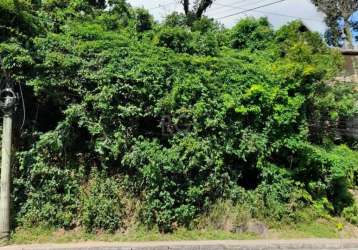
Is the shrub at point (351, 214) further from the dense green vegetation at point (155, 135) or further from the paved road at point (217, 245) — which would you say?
the paved road at point (217, 245)

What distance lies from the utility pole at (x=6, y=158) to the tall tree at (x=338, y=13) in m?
30.9

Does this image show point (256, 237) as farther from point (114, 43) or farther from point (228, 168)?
point (114, 43)

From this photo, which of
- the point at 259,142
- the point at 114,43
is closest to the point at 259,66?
the point at 259,142

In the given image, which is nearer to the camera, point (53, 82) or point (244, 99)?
point (53, 82)

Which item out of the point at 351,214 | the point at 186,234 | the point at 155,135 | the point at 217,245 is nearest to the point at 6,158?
the point at 155,135

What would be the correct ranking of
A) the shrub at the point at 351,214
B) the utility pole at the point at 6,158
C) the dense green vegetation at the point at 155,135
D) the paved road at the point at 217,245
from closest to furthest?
the paved road at the point at 217,245 → the utility pole at the point at 6,158 → the dense green vegetation at the point at 155,135 → the shrub at the point at 351,214

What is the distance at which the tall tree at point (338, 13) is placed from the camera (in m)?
33.4

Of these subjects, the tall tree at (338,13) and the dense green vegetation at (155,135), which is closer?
the dense green vegetation at (155,135)

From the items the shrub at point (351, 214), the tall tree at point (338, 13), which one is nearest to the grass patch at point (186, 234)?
the shrub at point (351, 214)

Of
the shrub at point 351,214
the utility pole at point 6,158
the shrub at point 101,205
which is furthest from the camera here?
the shrub at point 351,214

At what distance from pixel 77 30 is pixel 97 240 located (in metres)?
5.03

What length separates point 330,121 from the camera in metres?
11.2

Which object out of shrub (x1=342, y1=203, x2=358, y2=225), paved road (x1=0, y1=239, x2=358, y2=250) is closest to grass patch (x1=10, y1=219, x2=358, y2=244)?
shrub (x1=342, y1=203, x2=358, y2=225)

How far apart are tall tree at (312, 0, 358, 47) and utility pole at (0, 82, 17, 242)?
3087cm
